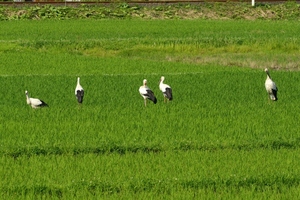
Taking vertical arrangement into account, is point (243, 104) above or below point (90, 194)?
above

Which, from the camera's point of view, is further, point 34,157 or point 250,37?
point 250,37

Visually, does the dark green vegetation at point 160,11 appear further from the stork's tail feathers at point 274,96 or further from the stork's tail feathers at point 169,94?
the stork's tail feathers at point 274,96

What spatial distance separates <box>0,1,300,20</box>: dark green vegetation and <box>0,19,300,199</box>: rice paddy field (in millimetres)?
15374

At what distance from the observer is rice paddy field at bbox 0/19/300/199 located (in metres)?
11.1

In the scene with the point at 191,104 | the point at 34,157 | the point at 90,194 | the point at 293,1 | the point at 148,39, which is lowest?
the point at 90,194

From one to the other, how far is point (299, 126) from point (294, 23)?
29937mm

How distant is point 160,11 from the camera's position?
160 feet

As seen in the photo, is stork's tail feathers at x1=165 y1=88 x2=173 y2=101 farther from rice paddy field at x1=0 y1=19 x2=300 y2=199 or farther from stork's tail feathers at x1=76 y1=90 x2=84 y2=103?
stork's tail feathers at x1=76 y1=90 x2=84 y2=103

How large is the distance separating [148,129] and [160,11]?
34192mm

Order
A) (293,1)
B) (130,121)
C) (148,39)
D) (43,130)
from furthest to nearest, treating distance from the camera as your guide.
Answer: (293,1) < (148,39) < (130,121) < (43,130)

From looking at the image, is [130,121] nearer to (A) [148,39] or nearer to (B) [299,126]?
(B) [299,126]

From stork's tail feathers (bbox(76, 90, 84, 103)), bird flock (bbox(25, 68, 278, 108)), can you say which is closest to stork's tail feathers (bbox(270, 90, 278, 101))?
bird flock (bbox(25, 68, 278, 108))

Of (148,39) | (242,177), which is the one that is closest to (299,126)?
(242,177)

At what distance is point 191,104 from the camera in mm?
18078
